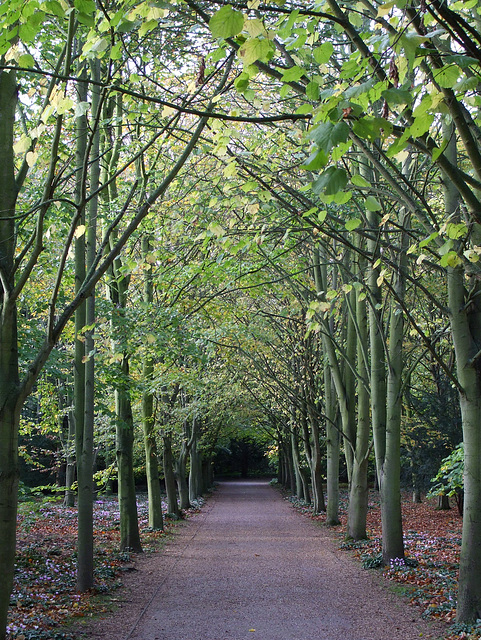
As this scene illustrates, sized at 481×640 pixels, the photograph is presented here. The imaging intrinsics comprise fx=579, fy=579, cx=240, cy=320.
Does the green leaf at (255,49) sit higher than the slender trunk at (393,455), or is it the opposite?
the green leaf at (255,49)

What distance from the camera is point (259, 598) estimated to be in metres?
8.66

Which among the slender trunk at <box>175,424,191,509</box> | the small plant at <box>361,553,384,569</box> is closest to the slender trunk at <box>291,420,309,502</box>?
the slender trunk at <box>175,424,191,509</box>

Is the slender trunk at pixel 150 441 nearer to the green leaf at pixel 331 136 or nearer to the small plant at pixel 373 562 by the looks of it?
the small plant at pixel 373 562

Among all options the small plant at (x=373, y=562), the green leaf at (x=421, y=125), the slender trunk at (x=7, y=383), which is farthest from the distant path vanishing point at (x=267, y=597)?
the green leaf at (x=421, y=125)

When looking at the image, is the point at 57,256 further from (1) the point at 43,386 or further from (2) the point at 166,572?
(2) the point at 166,572

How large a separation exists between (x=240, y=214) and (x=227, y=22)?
815 cm

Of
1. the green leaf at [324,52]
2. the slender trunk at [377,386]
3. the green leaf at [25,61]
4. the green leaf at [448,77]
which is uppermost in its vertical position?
the green leaf at [25,61]

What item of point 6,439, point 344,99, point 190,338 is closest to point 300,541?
point 190,338

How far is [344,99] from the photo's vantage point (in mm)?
3039

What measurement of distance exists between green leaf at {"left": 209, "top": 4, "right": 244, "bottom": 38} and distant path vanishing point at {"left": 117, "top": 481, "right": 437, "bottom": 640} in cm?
625

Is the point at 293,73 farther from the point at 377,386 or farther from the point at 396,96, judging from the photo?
the point at 377,386

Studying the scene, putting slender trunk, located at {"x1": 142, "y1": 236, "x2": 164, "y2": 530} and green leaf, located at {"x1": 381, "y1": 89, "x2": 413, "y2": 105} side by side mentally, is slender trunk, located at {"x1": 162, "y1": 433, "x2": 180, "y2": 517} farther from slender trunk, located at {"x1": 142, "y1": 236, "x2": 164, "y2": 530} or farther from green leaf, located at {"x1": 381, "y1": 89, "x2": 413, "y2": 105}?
green leaf, located at {"x1": 381, "y1": 89, "x2": 413, "y2": 105}

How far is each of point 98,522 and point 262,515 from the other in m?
6.69

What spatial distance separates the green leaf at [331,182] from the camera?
2.58 meters
